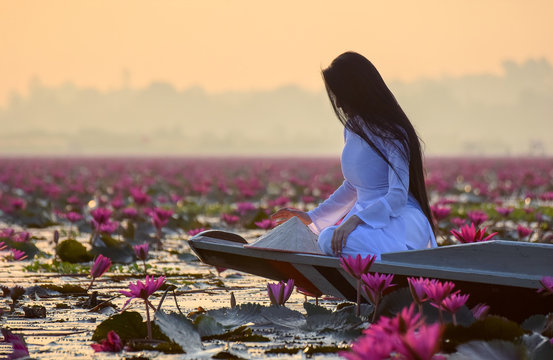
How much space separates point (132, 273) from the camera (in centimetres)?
545

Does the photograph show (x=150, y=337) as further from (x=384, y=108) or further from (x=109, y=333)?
(x=384, y=108)

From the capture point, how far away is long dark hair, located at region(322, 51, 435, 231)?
4.01 metres

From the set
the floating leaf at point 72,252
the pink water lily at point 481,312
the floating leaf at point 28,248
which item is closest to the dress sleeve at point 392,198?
the pink water lily at point 481,312

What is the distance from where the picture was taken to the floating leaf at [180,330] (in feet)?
9.64

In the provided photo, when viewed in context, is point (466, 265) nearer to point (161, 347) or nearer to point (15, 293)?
point (161, 347)

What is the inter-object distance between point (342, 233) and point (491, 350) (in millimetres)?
1388

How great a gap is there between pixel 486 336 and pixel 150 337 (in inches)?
47.6

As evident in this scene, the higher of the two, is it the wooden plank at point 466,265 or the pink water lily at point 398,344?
the pink water lily at point 398,344

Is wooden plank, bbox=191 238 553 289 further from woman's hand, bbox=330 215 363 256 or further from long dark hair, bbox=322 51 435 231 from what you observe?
long dark hair, bbox=322 51 435 231

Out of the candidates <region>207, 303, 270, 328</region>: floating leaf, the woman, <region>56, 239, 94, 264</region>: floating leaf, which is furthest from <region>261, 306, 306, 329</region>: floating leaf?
<region>56, 239, 94, 264</region>: floating leaf

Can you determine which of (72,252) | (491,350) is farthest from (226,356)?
(72,252)

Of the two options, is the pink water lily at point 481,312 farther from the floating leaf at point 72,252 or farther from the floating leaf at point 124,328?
the floating leaf at point 72,252

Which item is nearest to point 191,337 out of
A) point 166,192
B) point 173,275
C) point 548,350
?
point 548,350

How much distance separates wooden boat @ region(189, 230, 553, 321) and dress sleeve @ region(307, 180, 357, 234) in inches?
26.4
